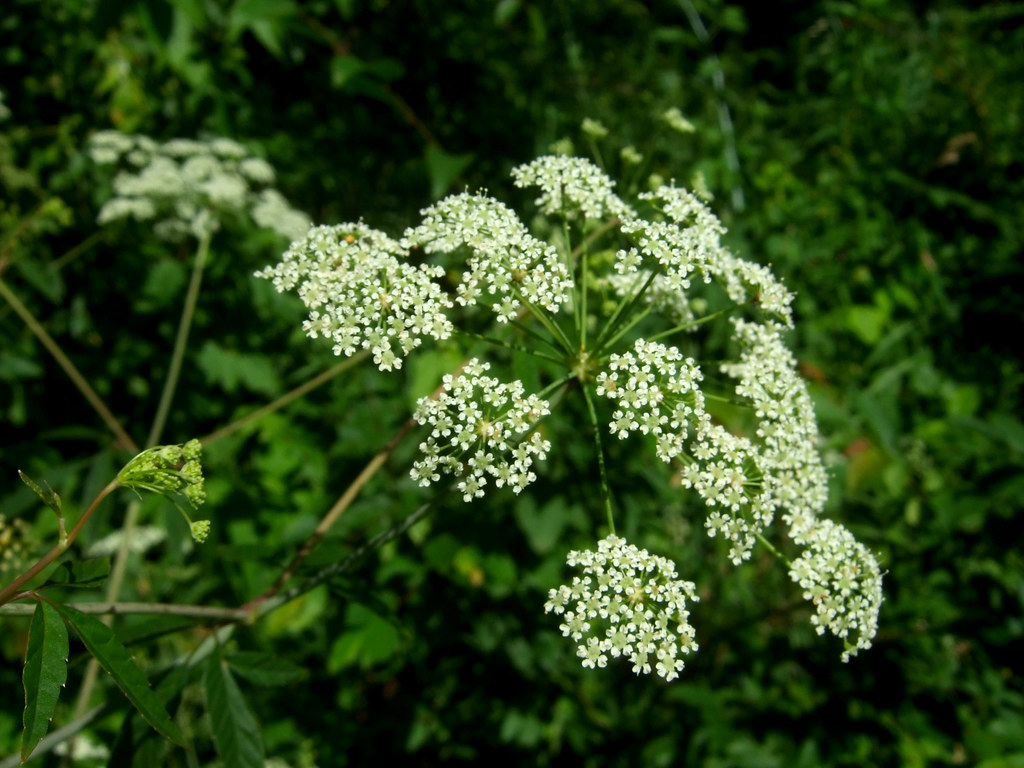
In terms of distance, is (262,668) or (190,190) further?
(190,190)

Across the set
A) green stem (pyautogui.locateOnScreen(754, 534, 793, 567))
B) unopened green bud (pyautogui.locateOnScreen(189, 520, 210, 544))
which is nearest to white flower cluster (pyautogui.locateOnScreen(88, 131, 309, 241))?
unopened green bud (pyautogui.locateOnScreen(189, 520, 210, 544))

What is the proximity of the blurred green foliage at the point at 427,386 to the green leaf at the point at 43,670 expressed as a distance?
0.92 m

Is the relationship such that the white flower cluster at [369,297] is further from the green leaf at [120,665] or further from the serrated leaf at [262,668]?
the serrated leaf at [262,668]

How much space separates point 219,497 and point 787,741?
3.55 meters

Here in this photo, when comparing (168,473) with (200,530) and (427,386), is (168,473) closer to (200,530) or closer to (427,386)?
(200,530)

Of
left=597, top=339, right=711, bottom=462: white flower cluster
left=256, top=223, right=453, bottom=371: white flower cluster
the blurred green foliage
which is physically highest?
left=256, top=223, right=453, bottom=371: white flower cluster

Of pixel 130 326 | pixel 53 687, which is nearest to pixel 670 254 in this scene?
pixel 53 687

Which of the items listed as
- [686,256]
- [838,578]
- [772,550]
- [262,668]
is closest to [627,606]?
[772,550]

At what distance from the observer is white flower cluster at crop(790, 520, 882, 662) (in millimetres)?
2383

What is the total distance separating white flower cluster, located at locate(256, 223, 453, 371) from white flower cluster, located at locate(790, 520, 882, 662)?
1377 millimetres

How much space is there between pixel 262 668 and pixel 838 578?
190cm

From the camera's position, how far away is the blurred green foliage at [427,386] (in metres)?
3.89

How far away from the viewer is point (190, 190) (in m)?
4.17

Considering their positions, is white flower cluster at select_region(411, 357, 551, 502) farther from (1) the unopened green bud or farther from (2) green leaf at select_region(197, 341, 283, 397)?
(2) green leaf at select_region(197, 341, 283, 397)
